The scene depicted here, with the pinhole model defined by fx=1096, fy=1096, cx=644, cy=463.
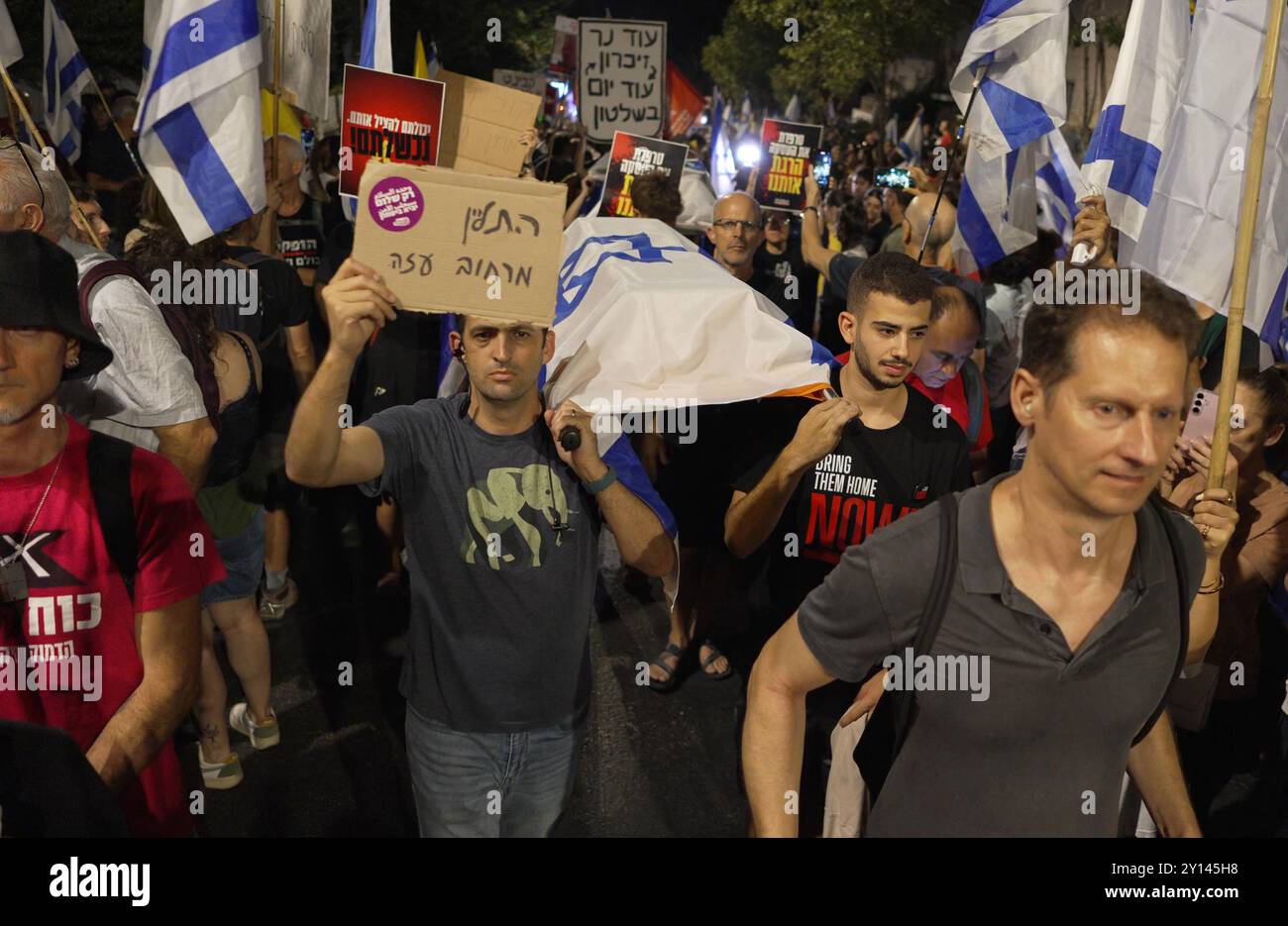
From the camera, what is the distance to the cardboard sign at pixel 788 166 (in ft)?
28.2

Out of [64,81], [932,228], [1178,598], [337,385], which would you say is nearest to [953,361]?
[932,228]

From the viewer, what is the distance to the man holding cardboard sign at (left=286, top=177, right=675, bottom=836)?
3.00m

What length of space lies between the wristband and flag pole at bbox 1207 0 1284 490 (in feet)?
5.07

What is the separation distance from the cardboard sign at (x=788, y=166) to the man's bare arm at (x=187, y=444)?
232 inches

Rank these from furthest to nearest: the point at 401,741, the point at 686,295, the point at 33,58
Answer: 1. the point at 33,58
2. the point at 401,741
3. the point at 686,295

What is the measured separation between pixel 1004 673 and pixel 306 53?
5518mm

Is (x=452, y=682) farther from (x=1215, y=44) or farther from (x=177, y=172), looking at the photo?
(x=1215, y=44)

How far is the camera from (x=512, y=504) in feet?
9.95

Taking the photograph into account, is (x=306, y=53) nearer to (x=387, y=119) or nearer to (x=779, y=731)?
(x=387, y=119)

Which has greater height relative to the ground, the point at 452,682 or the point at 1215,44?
the point at 1215,44

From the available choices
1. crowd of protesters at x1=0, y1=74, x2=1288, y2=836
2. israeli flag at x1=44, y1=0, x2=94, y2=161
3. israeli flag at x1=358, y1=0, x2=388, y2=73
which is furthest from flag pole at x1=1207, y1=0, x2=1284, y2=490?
israeli flag at x1=44, y1=0, x2=94, y2=161

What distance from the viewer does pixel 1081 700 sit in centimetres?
215
